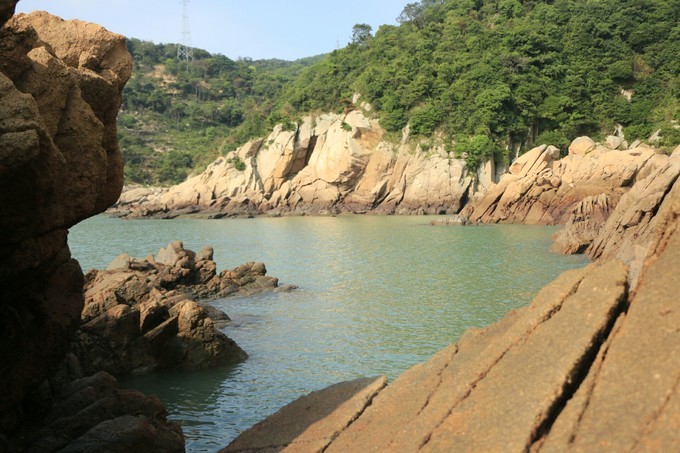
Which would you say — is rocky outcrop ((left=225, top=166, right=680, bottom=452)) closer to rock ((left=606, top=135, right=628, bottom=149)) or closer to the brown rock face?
the brown rock face

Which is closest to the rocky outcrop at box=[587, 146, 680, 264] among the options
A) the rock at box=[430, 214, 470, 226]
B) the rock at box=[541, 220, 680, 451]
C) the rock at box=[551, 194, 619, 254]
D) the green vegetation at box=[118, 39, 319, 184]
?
the rock at box=[551, 194, 619, 254]

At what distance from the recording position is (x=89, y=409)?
8.34 metres

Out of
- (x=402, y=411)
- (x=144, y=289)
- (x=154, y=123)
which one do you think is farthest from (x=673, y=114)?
(x=154, y=123)

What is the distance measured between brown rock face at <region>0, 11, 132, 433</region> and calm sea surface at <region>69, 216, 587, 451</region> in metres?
2.92

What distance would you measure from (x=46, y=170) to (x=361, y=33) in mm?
91839

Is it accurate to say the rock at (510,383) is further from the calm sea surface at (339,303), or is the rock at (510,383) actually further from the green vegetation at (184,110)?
the green vegetation at (184,110)

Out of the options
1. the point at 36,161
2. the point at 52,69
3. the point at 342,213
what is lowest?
the point at 342,213

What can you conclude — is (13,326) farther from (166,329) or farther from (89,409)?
(166,329)

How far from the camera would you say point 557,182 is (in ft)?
163

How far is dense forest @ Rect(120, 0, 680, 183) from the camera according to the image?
67.1 metres

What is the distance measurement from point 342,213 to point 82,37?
61.6 meters

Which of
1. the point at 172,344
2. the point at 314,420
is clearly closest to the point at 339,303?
the point at 172,344

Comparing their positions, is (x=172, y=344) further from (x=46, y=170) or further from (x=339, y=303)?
(x=339, y=303)

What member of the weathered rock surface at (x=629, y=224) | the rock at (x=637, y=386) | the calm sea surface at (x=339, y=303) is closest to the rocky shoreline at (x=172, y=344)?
the rock at (x=637, y=386)
